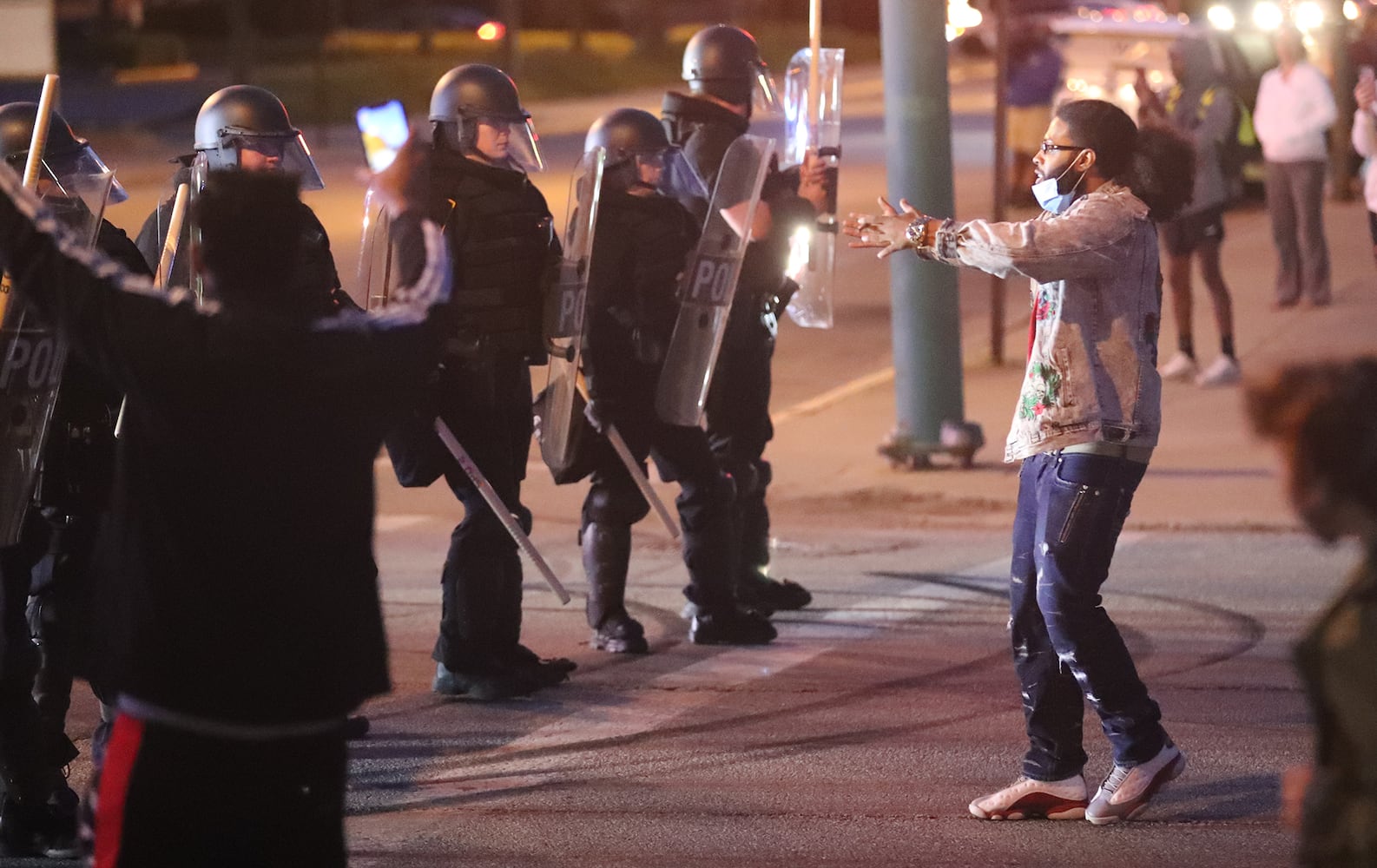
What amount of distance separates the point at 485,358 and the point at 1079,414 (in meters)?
2.21

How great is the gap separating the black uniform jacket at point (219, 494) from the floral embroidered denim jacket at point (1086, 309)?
94.8 inches

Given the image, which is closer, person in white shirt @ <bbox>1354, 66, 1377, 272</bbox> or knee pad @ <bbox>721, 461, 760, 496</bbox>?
knee pad @ <bbox>721, 461, 760, 496</bbox>

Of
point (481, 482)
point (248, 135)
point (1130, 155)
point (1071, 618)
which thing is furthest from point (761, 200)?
point (1071, 618)

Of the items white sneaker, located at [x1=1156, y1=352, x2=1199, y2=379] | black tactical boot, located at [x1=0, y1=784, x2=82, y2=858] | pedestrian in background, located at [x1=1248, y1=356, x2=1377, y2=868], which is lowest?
black tactical boot, located at [x1=0, y1=784, x2=82, y2=858]

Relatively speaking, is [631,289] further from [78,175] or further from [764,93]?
[78,175]

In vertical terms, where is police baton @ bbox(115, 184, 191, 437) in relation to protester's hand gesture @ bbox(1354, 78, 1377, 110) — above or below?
below

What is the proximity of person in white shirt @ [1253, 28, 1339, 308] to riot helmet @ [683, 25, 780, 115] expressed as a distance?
8.32m

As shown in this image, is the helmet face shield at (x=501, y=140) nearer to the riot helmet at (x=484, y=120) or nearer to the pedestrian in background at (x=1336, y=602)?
the riot helmet at (x=484, y=120)

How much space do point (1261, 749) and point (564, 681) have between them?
7.68 ft

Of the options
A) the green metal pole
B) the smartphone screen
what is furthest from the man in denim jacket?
the green metal pole

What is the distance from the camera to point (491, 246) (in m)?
6.86

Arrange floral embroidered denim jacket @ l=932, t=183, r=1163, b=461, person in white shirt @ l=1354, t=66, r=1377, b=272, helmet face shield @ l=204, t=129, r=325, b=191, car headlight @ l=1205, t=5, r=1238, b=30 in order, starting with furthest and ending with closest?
car headlight @ l=1205, t=5, r=1238, b=30
person in white shirt @ l=1354, t=66, r=1377, b=272
helmet face shield @ l=204, t=129, r=325, b=191
floral embroidered denim jacket @ l=932, t=183, r=1163, b=461

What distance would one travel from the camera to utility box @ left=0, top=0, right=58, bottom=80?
1064 inches

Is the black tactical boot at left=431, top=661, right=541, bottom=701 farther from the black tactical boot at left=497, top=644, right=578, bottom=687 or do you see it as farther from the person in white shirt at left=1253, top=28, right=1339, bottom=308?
the person in white shirt at left=1253, top=28, right=1339, bottom=308
